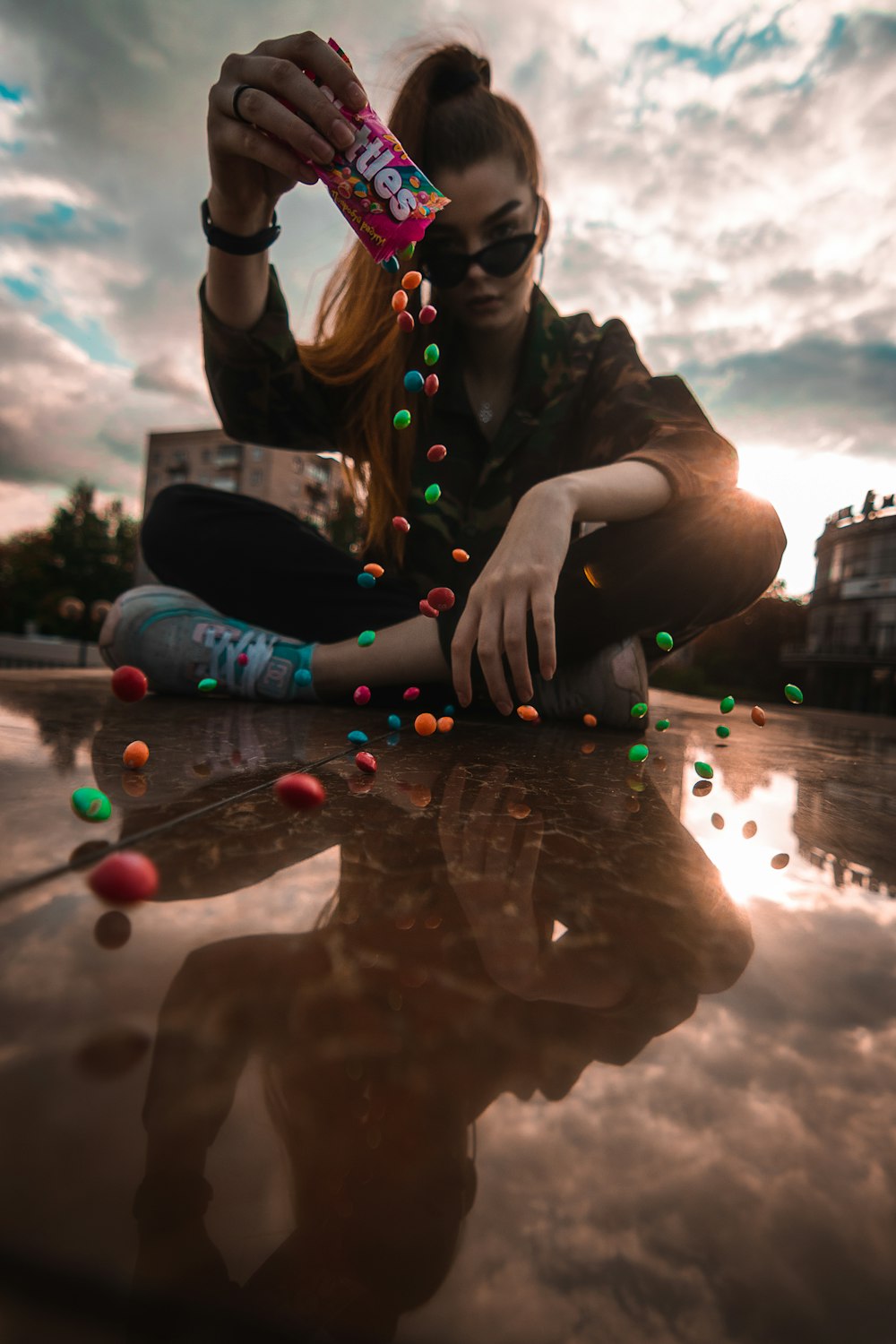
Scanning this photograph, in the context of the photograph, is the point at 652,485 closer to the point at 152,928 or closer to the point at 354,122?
the point at 354,122

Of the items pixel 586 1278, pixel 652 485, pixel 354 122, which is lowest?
pixel 586 1278

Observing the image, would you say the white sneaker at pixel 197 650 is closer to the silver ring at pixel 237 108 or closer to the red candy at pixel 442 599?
the red candy at pixel 442 599

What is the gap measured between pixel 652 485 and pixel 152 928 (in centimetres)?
104

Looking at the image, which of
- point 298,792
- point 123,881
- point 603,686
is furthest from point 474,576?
point 123,881

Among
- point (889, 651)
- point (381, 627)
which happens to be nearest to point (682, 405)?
point (381, 627)

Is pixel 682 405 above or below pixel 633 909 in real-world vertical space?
above

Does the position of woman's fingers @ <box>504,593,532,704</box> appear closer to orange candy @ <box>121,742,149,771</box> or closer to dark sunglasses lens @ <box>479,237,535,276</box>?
orange candy @ <box>121,742,149,771</box>

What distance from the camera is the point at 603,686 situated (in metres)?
1.28

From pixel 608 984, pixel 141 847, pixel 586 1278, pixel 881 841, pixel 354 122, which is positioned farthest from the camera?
pixel 354 122

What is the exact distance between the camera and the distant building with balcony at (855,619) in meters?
14.2

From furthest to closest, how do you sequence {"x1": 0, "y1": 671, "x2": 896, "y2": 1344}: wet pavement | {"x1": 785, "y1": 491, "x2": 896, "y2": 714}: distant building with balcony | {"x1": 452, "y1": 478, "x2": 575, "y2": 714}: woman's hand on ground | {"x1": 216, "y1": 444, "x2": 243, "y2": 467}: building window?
{"x1": 216, "y1": 444, "x2": 243, "y2": 467}: building window < {"x1": 785, "y1": 491, "x2": 896, "y2": 714}: distant building with balcony < {"x1": 452, "y1": 478, "x2": 575, "y2": 714}: woman's hand on ground < {"x1": 0, "y1": 671, "x2": 896, "y2": 1344}: wet pavement

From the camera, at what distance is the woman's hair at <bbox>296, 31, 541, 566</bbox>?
57.2 inches

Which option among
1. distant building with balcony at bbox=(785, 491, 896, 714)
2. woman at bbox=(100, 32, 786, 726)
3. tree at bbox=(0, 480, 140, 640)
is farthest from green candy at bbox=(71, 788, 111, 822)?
tree at bbox=(0, 480, 140, 640)

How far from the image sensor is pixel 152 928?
1.03ft
